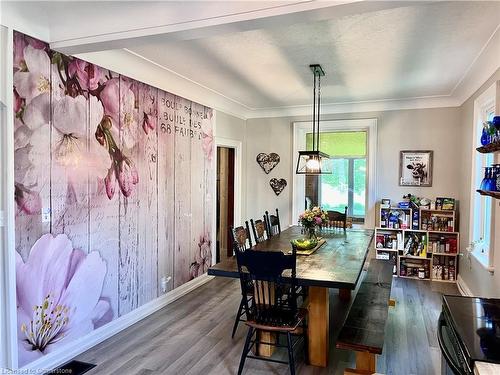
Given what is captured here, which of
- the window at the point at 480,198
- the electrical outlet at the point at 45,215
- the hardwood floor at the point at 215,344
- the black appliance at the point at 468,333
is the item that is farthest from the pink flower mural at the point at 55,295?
the window at the point at 480,198

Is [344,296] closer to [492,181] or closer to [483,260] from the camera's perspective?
[483,260]

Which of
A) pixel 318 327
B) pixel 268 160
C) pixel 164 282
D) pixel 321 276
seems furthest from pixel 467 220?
pixel 164 282

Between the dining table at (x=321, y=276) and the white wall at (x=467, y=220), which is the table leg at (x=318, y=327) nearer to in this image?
the dining table at (x=321, y=276)

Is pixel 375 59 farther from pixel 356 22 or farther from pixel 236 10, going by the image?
pixel 236 10

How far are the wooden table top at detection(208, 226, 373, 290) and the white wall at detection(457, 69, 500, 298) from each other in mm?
1134

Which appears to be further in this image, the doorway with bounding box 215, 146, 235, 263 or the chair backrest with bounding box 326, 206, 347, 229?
the doorway with bounding box 215, 146, 235, 263

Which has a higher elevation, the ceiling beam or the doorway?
the ceiling beam

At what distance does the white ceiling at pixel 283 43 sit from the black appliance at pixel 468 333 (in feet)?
5.10

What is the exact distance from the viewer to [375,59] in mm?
3516

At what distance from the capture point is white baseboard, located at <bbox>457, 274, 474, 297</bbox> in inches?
168

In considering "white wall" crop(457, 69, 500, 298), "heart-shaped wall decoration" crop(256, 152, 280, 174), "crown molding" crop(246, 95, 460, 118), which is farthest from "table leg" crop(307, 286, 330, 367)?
"crown molding" crop(246, 95, 460, 118)

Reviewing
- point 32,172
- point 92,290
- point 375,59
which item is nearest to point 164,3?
point 32,172

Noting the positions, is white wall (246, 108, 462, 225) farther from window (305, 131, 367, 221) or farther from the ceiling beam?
the ceiling beam

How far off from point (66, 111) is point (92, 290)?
156 centimetres
